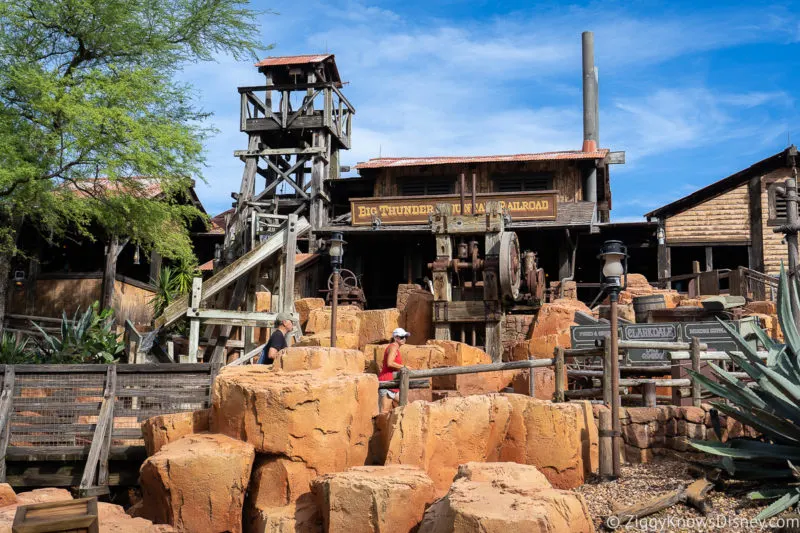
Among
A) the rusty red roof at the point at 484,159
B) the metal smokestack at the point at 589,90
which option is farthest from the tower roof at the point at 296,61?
the metal smokestack at the point at 589,90

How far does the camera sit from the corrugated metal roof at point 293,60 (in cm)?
2586

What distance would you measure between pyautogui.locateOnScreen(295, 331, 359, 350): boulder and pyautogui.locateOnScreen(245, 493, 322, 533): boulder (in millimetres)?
6529

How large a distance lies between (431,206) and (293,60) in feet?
25.6

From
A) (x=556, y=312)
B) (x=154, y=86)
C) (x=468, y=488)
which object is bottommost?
(x=468, y=488)

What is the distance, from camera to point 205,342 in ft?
50.6

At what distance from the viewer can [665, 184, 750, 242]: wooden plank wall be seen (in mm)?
23797

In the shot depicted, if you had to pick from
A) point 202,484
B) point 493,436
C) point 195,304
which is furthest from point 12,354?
point 493,436

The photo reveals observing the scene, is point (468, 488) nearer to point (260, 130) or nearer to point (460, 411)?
point (460, 411)

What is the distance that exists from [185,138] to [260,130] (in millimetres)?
11219

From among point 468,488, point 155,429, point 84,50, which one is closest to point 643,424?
point 468,488

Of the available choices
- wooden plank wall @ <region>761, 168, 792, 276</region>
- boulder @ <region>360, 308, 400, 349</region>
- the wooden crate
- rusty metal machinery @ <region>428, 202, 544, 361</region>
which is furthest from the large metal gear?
wooden plank wall @ <region>761, 168, 792, 276</region>

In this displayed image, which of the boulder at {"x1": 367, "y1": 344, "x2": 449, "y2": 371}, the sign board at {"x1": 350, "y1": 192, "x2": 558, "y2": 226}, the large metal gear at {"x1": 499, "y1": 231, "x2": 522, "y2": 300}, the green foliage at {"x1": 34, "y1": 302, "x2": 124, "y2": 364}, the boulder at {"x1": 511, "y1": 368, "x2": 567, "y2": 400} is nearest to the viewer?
Result: the boulder at {"x1": 511, "y1": 368, "x2": 567, "y2": 400}

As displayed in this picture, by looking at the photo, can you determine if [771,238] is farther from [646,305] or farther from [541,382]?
[541,382]

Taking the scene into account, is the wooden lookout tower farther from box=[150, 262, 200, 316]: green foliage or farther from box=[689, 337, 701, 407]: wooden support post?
box=[689, 337, 701, 407]: wooden support post
